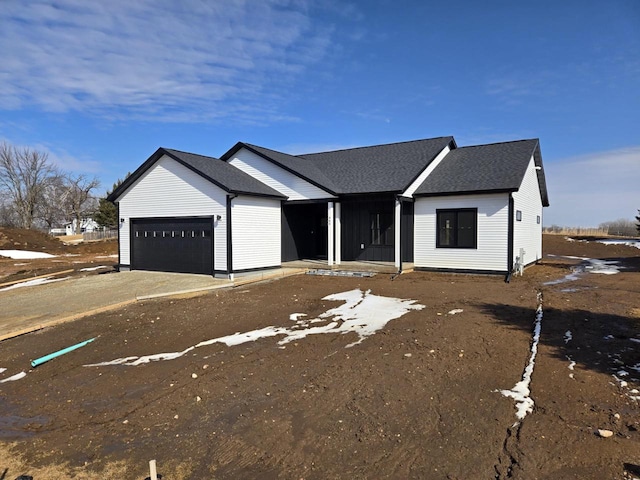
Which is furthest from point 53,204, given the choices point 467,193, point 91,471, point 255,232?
point 91,471

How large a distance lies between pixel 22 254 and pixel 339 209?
25851 mm

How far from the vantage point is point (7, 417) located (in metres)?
4.85

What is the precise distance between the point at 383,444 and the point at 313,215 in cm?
1549

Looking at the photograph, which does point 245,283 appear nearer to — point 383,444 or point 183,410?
point 183,410

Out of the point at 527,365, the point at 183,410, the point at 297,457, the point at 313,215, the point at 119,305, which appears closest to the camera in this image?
the point at 297,457

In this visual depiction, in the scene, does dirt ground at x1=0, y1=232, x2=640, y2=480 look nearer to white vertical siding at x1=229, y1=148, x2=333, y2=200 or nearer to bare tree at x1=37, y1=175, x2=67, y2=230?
white vertical siding at x1=229, y1=148, x2=333, y2=200

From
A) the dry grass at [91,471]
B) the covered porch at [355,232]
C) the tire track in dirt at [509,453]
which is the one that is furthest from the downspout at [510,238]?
the dry grass at [91,471]

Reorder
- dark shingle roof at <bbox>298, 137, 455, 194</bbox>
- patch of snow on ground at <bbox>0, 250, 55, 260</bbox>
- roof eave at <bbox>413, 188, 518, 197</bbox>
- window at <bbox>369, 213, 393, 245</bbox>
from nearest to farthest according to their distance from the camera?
roof eave at <bbox>413, 188, 518, 197</bbox> → dark shingle roof at <bbox>298, 137, 455, 194</bbox> → window at <bbox>369, 213, 393, 245</bbox> → patch of snow on ground at <bbox>0, 250, 55, 260</bbox>

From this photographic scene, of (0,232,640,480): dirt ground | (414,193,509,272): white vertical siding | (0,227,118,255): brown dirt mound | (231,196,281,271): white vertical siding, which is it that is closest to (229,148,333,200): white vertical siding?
(231,196,281,271): white vertical siding

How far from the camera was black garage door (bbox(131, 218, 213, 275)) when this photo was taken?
599 inches

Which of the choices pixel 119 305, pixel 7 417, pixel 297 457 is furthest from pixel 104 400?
pixel 119 305

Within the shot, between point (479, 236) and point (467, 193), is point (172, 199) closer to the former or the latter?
point (467, 193)

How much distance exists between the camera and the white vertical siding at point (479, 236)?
14422 mm

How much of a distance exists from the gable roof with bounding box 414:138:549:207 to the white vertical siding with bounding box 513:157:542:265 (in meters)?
0.55
